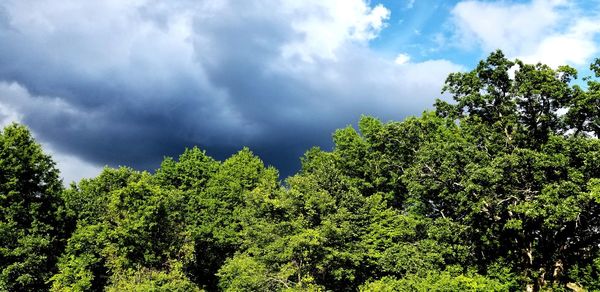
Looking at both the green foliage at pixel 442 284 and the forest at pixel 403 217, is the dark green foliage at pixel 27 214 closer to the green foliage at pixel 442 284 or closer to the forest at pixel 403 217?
the forest at pixel 403 217

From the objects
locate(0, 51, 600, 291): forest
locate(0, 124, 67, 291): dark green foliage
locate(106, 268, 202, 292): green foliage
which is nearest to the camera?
locate(0, 51, 600, 291): forest

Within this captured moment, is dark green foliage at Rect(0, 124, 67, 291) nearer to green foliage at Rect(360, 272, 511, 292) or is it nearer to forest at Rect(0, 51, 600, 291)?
forest at Rect(0, 51, 600, 291)

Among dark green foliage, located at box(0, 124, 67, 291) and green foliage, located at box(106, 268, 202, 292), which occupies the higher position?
dark green foliage, located at box(0, 124, 67, 291)

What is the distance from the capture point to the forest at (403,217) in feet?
99.1

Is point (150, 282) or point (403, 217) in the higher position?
point (403, 217)

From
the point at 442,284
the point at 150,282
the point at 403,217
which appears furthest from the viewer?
the point at 403,217

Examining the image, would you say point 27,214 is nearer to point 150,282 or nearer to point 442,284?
point 150,282

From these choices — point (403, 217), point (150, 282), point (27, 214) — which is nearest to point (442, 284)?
point (403, 217)

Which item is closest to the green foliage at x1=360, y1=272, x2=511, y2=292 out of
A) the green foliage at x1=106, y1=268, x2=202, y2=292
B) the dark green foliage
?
the green foliage at x1=106, y1=268, x2=202, y2=292

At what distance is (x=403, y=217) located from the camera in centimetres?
3784

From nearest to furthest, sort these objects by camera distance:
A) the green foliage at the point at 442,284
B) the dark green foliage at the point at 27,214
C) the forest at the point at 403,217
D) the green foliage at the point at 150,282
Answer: the green foliage at the point at 442,284, the forest at the point at 403,217, the green foliage at the point at 150,282, the dark green foliage at the point at 27,214

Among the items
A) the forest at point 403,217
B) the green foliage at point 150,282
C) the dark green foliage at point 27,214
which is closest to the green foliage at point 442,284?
the forest at point 403,217

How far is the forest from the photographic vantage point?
99.1ft

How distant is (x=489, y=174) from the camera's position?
29.2m
